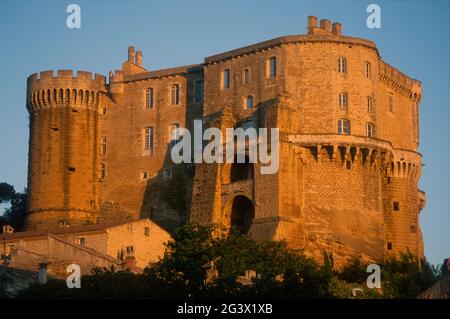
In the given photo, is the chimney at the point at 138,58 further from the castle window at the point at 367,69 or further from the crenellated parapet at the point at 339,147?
the crenellated parapet at the point at 339,147

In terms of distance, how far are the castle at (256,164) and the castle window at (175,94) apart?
66 mm

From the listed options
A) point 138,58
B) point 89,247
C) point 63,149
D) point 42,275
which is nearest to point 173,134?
point 63,149

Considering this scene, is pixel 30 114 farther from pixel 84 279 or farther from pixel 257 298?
pixel 257 298

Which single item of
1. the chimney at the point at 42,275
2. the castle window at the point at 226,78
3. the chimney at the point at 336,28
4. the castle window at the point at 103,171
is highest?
the chimney at the point at 336,28

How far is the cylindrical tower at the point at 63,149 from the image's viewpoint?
79000 mm

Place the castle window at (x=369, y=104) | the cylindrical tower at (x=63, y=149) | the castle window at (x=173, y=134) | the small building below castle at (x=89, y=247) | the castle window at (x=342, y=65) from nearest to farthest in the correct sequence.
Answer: the small building below castle at (x=89, y=247) → the castle window at (x=342, y=65) → the castle window at (x=369, y=104) → the castle window at (x=173, y=134) → the cylindrical tower at (x=63, y=149)

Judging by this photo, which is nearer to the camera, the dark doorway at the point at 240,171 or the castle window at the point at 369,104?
the dark doorway at the point at 240,171

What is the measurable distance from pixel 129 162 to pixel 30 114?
26.2 ft

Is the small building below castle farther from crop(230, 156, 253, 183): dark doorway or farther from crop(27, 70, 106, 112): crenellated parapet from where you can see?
crop(27, 70, 106, 112): crenellated parapet

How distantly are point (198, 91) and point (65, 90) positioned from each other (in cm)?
941

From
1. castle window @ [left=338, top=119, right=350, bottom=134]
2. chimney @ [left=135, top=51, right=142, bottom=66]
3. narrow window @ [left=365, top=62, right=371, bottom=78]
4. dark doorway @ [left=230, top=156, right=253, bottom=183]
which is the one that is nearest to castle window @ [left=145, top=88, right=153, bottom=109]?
chimney @ [left=135, top=51, right=142, bottom=66]

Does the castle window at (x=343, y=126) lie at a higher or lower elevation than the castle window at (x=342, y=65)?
lower

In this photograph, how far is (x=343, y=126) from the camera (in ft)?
233

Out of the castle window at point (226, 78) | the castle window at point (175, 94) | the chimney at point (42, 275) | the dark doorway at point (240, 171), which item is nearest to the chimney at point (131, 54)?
the castle window at point (175, 94)
